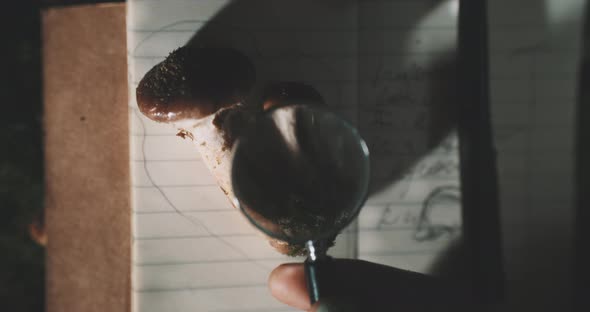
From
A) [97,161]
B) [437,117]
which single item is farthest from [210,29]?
[437,117]

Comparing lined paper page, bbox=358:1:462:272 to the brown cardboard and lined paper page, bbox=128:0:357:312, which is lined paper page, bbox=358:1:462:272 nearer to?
lined paper page, bbox=128:0:357:312

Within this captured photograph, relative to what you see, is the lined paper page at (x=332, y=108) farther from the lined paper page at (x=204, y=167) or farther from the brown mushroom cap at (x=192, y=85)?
the brown mushroom cap at (x=192, y=85)

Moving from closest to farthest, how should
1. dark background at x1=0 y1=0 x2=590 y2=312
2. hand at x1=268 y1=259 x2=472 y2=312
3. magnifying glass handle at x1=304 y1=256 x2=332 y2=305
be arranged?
magnifying glass handle at x1=304 y1=256 x2=332 y2=305 < hand at x1=268 y1=259 x2=472 y2=312 < dark background at x1=0 y1=0 x2=590 y2=312

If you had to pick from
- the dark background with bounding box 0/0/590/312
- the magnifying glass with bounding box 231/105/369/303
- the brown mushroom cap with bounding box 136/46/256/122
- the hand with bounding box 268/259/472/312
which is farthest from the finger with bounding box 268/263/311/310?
the dark background with bounding box 0/0/590/312

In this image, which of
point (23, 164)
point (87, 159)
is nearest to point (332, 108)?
point (87, 159)

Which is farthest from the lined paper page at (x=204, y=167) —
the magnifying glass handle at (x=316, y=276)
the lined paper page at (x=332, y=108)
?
the magnifying glass handle at (x=316, y=276)

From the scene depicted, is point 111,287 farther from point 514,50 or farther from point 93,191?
point 514,50
